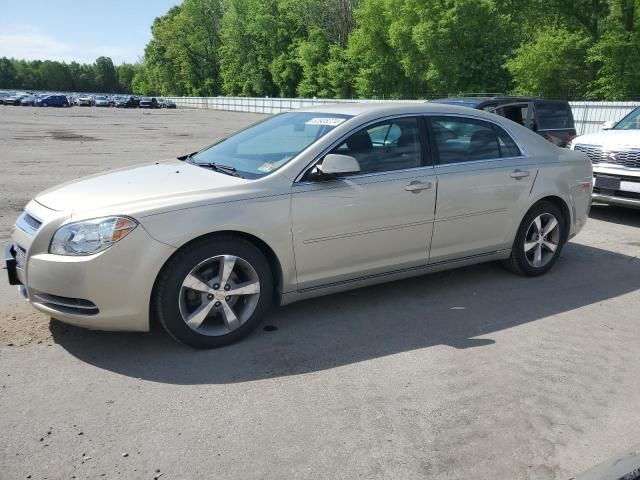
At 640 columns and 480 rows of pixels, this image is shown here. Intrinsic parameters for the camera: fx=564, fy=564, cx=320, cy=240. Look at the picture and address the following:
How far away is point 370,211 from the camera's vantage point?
4.25 m

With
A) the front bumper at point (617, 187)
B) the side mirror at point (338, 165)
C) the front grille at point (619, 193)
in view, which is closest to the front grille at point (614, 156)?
the front bumper at point (617, 187)

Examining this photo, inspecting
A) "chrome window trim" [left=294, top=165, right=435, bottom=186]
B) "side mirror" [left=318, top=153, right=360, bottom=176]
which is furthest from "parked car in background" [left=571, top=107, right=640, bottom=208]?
"side mirror" [left=318, top=153, right=360, bottom=176]

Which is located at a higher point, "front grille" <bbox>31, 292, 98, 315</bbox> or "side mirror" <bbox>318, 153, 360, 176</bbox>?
"side mirror" <bbox>318, 153, 360, 176</bbox>

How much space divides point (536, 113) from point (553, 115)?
21.2 inches

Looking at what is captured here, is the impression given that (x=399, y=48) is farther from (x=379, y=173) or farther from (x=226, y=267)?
(x=226, y=267)

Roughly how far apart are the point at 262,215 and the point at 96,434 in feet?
5.49

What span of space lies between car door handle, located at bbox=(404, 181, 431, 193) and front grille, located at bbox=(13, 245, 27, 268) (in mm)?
2739

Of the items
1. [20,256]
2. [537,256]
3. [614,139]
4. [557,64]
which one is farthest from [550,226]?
[557,64]

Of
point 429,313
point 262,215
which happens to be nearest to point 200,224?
point 262,215

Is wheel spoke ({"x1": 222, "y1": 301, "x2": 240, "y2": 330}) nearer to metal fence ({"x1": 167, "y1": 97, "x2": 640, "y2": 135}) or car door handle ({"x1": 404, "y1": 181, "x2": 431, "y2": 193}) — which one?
car door handle ({"x1": 404, "y1": 181, "x2": 431, "y2": 193})

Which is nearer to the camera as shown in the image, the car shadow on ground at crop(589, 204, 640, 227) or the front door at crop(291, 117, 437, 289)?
the front door at crop(291, 117, 437, 289)

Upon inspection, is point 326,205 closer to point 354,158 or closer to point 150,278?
point 354,158

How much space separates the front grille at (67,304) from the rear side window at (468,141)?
9.53 ft

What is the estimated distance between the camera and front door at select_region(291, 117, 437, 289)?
404cm
